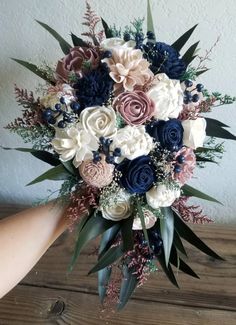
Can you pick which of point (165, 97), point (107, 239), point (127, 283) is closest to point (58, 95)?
point (165, 97)

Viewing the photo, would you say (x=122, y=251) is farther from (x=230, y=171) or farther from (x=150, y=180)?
(x=230, y=171)

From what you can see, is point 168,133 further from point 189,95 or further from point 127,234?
point 127,234

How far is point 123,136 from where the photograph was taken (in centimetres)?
63

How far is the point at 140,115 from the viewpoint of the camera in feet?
2.06

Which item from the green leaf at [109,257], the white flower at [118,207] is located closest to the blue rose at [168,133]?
the white flower at [118,207]

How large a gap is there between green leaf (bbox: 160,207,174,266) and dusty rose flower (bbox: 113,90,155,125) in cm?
18

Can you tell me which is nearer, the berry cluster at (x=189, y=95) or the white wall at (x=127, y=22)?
the berry cluster at (x=189, y=95)

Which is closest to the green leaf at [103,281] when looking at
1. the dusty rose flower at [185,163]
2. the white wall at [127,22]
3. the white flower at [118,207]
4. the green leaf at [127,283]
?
the green leaf at [127,283]

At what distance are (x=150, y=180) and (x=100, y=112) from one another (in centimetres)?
14

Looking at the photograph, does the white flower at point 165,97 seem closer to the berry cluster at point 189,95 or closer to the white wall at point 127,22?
the berry cluster at point 189,95

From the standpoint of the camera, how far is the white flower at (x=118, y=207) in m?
0.68

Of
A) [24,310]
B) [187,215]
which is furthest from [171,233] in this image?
[24,310]

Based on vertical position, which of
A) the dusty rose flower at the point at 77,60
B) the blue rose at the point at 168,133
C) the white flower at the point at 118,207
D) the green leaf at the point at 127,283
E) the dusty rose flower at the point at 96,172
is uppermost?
the dusty rose flower at the point at 77,60

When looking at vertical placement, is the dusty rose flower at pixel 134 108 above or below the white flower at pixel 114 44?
below
